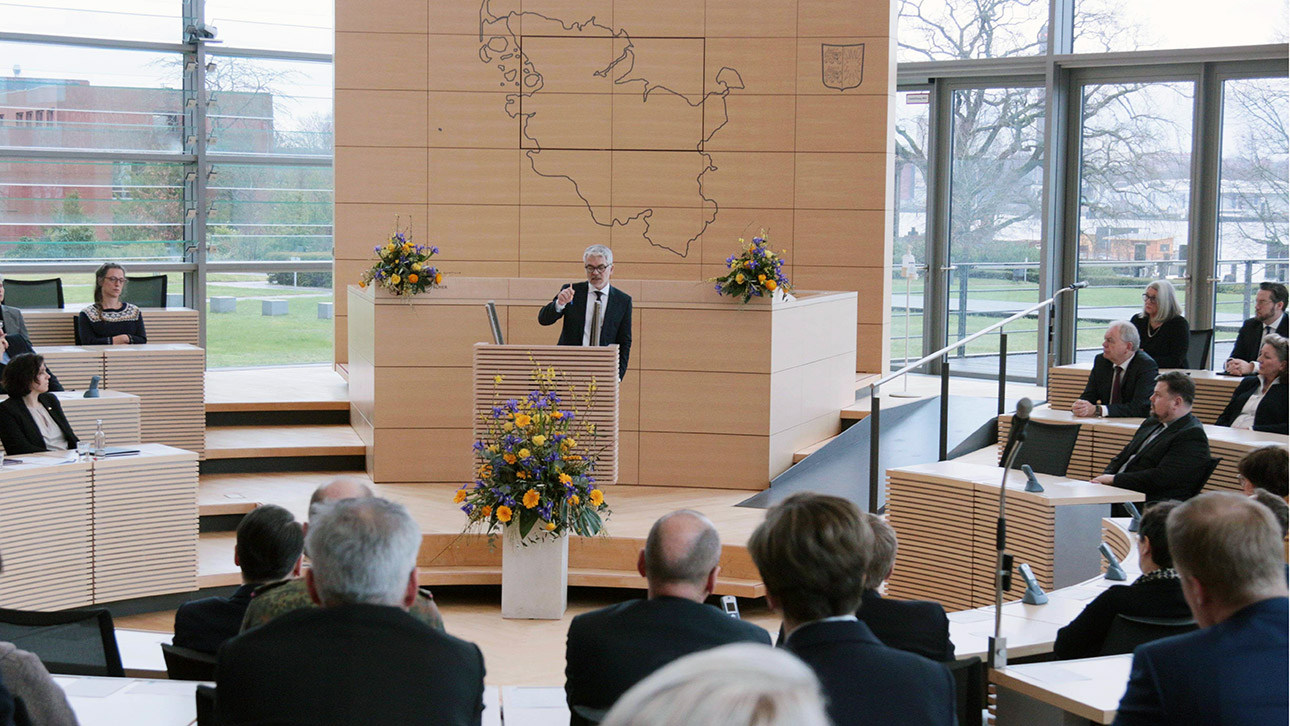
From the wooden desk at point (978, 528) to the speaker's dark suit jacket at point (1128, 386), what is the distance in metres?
1.77

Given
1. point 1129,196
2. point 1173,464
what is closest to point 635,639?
point 1173,464

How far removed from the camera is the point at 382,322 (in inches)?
326

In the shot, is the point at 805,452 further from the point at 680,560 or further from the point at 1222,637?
the point at 1222,637

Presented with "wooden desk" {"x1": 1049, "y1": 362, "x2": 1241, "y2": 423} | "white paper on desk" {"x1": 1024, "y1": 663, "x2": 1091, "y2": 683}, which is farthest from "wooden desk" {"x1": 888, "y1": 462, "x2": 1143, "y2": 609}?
"wooden desk" {"x1": 1049, "y1": 362, "x2": 1241, "y2": 423}

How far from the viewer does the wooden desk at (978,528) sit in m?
5.33

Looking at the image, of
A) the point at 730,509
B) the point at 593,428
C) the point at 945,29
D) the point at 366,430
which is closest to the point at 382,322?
the point at 366,430

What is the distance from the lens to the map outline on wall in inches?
420

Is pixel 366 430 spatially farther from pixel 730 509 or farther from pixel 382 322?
pixel 730 509

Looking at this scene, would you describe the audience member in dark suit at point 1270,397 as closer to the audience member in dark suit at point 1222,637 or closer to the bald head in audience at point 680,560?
the audience member in dark suit at point 1222,637

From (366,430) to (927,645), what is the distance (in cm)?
637

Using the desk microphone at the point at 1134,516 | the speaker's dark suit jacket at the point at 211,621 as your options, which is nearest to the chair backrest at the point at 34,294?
the speaker's dark suit jacket at the point at 211,621

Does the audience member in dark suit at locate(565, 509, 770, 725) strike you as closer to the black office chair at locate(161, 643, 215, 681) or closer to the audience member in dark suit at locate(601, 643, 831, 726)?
the black office chair at locate(161, 643, 215, 681)

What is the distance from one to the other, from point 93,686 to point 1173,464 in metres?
4.95

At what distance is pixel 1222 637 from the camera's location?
7.38ft
